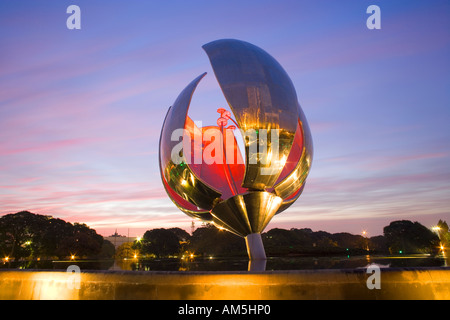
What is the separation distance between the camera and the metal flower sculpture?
27.7ft

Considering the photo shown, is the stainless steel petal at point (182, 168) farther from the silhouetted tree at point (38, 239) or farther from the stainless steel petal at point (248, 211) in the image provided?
the silhouetted tree at point (38, 239)

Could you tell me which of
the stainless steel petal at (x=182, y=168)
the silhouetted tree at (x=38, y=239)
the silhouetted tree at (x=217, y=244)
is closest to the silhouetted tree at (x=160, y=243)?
the silhouetted tree at (x=217, y=244)

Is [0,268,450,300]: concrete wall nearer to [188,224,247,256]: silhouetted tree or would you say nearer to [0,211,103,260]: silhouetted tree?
[188,224,247,256]: silhouetted tree

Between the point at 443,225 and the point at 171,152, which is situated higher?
the point at 171,152

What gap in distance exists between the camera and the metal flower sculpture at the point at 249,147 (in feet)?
27.7

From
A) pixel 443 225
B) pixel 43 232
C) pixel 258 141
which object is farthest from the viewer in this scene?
pixel 443 225

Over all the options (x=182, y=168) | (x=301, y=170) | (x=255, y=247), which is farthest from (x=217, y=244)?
(x=182, y=168)

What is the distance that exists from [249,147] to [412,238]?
185 ft

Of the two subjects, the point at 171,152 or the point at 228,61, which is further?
the point at 171,152
